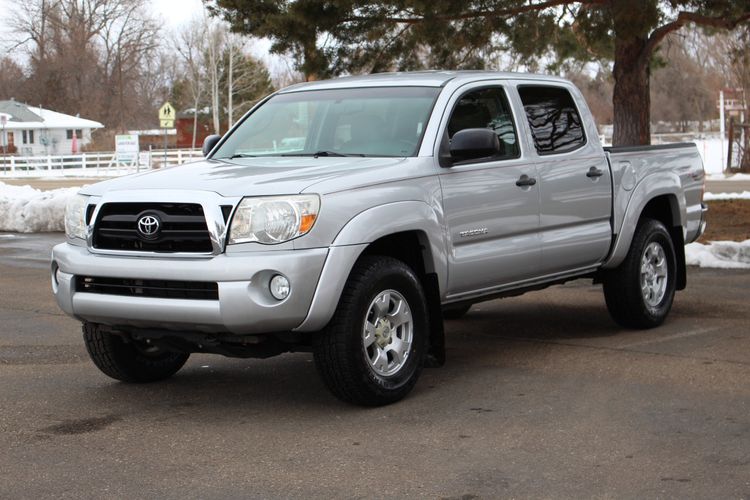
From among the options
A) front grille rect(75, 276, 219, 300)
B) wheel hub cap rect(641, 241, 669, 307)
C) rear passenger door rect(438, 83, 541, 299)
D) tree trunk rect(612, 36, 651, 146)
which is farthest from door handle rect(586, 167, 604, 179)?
tree trunk rect(612, 36, 651, 146)

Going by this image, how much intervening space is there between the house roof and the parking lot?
236 feet

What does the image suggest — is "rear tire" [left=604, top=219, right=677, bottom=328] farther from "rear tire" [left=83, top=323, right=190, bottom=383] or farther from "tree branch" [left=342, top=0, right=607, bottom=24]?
"tree branch" [left=342, top=0, right=607, bottom=24]

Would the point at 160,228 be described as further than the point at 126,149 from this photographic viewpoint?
No

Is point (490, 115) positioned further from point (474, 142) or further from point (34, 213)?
point (34, 213)

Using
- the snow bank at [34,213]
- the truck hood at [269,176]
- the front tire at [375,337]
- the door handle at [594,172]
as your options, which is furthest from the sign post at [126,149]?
the front tire at [375,337]

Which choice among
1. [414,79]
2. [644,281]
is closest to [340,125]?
[414,79]

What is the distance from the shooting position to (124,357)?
714cm

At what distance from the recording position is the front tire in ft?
20.4

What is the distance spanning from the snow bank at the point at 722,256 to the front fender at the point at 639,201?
384cm

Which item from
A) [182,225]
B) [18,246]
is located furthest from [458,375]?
[18,246]

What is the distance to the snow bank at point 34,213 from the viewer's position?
65.4ft

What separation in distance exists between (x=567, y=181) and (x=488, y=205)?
974mm

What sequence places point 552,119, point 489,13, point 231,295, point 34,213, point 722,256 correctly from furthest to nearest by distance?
1. point 34,213
2. point 489,13
3. point 722,256
4. point 552,119
5. point 231,295

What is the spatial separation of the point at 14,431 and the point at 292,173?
2.02 metres
